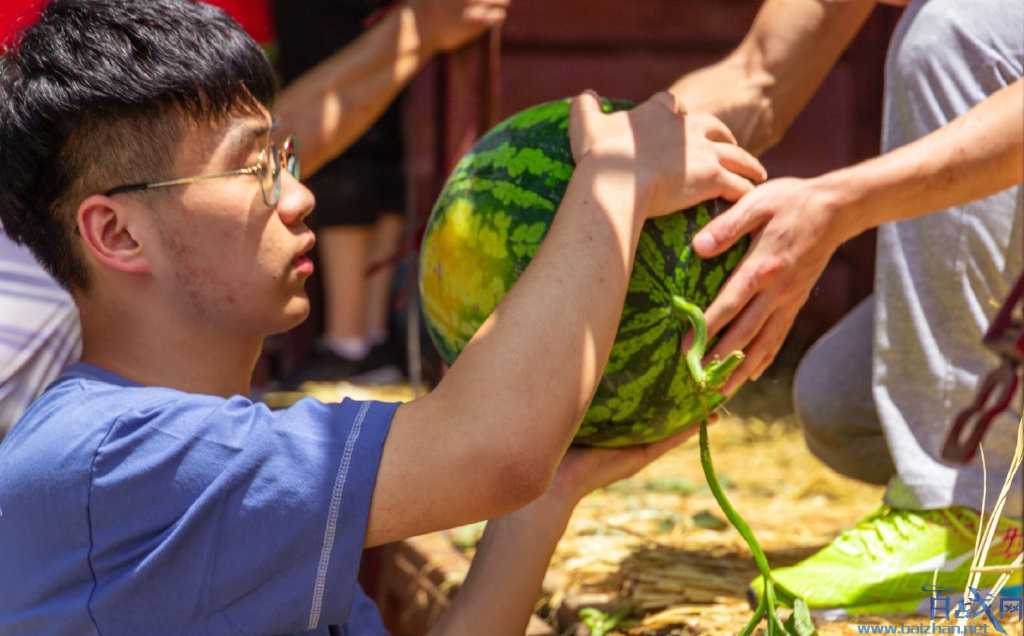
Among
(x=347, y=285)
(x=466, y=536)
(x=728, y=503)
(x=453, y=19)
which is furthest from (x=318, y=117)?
(x=347, y=285)

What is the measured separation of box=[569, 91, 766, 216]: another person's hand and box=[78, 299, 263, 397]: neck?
2.15ft

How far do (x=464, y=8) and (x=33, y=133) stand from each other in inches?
50.2

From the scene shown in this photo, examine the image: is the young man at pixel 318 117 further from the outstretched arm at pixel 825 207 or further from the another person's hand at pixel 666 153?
the outstretched arm at pixel 825 207

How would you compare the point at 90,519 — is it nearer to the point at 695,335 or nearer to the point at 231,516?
the point at 231,516

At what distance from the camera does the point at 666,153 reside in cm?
201

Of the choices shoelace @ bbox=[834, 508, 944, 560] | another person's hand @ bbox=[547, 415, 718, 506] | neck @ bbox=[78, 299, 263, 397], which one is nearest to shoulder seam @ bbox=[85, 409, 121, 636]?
neck @ bbox=[78, 299, 263, 397]

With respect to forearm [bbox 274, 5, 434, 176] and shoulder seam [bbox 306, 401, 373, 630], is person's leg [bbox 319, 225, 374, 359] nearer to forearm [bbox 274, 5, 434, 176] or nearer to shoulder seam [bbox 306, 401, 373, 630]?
forearm [bbox 274, 5, 434, 176]

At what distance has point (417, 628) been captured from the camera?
125 inches

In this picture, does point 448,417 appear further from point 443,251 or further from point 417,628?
point 417,628

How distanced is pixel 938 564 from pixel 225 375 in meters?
1.38

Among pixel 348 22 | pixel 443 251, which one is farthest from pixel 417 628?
pixel 348 22

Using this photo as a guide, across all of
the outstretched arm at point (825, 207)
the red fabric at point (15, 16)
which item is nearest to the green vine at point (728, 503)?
the outstretched arm at point (825, 207)

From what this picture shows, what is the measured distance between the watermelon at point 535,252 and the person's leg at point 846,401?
84 centimetres

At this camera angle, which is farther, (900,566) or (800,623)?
(900,566)
